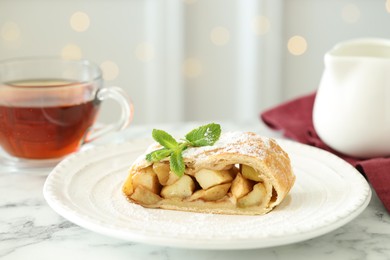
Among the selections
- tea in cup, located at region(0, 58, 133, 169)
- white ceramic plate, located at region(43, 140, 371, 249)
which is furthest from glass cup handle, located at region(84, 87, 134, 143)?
white ceramic plate, located at region(43, 140, 371, 249)

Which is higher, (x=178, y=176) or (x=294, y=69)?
(x=178, y=176)

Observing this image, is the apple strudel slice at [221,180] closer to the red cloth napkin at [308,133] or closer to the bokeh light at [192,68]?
the red cloth napkin at [308,133]

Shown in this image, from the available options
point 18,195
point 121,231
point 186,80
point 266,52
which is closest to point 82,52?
point 186,80

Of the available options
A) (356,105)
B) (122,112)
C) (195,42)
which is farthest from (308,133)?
(195,42)

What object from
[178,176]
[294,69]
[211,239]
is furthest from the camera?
[294,69]

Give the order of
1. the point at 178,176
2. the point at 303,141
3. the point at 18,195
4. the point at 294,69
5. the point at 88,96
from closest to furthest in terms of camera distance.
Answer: the point at 178,176 → the point at 18,195 → the point at 88,96 → the point at 303,141 → the point at 294,69

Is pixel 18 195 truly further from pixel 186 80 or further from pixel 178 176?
pixel 186 80

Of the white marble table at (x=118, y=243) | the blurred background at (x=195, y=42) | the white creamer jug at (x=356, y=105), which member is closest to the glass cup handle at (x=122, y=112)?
the white marble table at (x=118, y=243)
